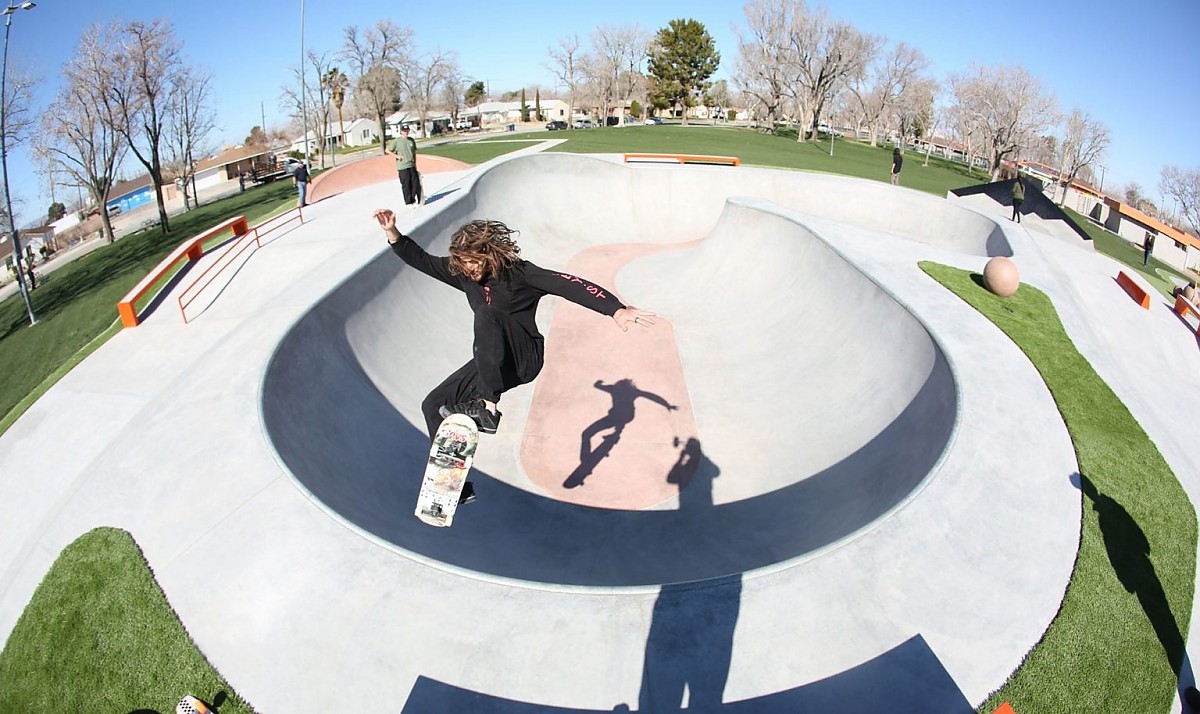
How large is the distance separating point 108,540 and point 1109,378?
1251 cm

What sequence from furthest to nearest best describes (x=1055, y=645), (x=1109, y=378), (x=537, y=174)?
Answer: (x=537, y=174), (x=1109, y=378), (x=1055, y=645)

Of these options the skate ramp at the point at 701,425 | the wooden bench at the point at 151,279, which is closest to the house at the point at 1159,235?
the skate ramp at the point at 701,425

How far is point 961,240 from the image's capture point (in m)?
19.8

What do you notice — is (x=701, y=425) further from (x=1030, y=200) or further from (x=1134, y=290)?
(x=1030, y=200)

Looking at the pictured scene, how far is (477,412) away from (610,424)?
5534 millimetres

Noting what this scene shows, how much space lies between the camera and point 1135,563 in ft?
18.2

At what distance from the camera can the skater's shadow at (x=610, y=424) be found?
9148 mm

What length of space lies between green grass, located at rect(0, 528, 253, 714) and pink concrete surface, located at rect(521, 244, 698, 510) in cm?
479

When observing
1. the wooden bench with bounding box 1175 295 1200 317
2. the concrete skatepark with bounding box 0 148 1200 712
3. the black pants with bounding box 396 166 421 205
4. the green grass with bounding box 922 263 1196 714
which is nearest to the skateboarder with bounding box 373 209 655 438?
the concrete skatepark with bounding box 0 148 1200 712

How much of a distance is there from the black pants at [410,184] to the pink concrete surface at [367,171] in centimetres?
1052

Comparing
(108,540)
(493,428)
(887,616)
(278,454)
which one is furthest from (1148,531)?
(108,540)

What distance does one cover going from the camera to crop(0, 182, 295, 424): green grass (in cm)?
1680

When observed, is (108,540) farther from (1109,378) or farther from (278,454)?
(1109,378)

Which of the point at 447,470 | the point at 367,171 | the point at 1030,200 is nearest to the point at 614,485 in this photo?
the point at 447,470
